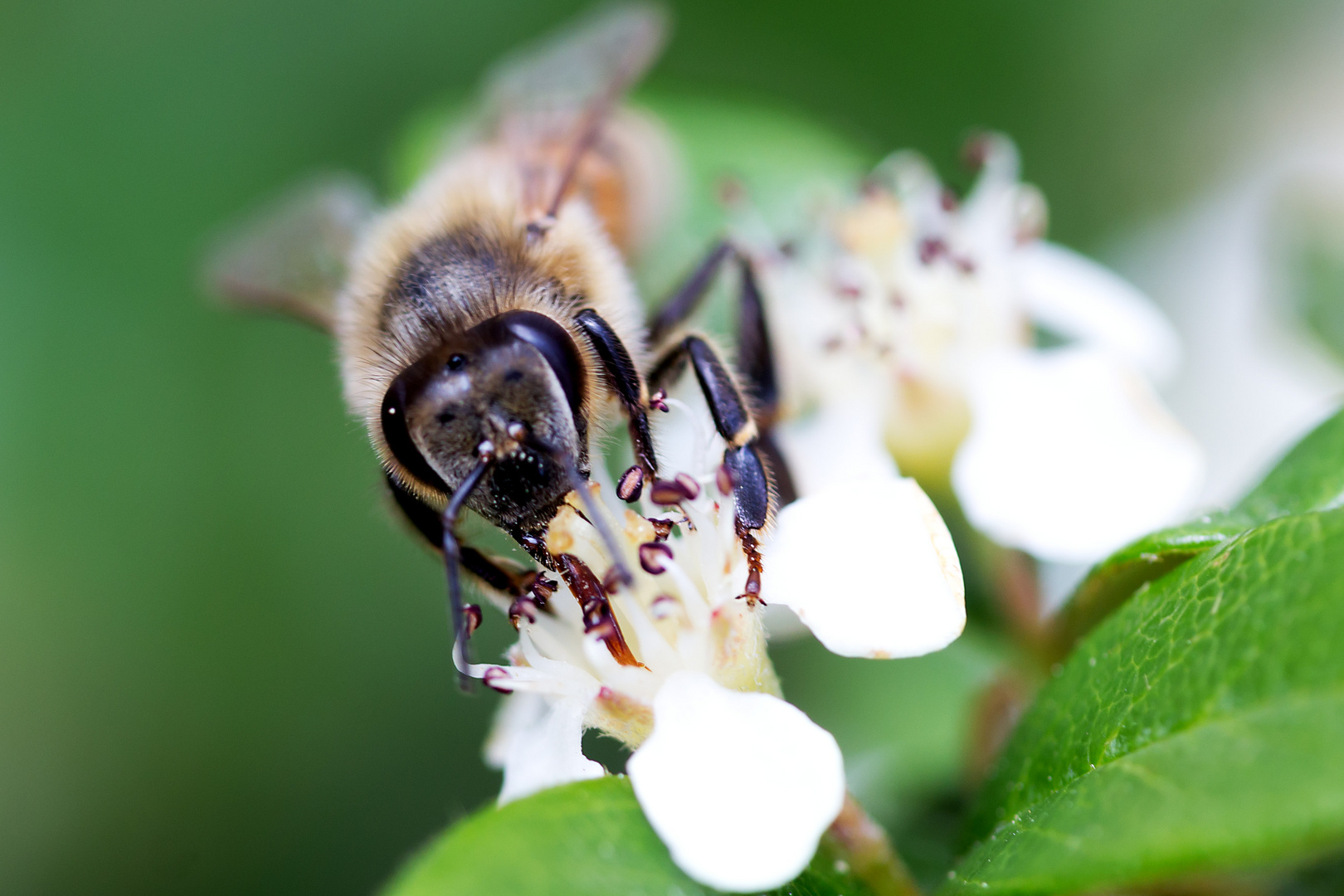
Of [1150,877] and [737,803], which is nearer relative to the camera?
[1150,877]

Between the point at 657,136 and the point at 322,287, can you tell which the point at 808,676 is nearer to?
the point at 657,136

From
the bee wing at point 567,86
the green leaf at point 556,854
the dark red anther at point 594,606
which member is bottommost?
the green leaf at point 556,854

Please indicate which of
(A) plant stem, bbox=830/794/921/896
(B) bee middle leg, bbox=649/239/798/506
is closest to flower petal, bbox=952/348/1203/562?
(B) bee middle leg, bbox=649/239/798/506

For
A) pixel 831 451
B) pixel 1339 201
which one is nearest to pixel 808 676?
pixel 831 451

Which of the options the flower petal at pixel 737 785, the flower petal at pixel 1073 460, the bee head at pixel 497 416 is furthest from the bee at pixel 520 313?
the flower petal at pixel 1073 460

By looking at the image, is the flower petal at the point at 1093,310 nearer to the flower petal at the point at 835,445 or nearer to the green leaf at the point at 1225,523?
the flower petal at the point at 835,445

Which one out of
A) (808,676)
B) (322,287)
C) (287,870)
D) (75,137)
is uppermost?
(75,137)

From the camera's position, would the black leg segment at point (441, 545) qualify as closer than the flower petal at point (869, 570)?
No
